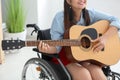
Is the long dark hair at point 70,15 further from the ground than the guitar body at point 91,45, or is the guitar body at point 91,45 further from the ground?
the long dark hair at point 70,15

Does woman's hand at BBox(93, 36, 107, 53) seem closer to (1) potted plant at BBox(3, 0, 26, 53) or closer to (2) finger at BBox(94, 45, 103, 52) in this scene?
(2) finger at BBox(94, 45, 103, 52)

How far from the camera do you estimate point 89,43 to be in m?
1.67

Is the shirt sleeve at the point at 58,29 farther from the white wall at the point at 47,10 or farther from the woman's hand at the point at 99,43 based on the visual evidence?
the white wall at the point at 47,10

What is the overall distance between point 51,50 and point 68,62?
15 cm

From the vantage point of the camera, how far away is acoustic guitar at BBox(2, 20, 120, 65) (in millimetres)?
1598

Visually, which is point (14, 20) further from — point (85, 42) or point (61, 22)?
point (85, 42)

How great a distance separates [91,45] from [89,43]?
0.03 m

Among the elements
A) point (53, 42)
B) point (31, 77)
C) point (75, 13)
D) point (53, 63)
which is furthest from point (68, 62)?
point (31, 77)

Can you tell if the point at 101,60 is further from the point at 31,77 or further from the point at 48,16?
the point at 48,16

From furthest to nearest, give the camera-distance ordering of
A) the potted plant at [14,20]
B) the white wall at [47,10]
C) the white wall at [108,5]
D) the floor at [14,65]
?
the white wall at [47,10]
the white wall at [108,5]
the potted plant at [14,20]
the floor at [14,65]

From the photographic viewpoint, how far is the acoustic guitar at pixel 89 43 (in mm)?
1598

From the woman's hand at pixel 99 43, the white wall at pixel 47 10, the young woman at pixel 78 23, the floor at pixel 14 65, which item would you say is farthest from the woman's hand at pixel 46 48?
the white wall at pixel 47 10

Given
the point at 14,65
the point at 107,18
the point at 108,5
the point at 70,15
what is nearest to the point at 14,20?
the point at 14,65

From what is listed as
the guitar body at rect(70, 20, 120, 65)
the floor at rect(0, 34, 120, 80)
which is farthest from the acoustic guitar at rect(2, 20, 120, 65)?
the floor at rect(0, 34, 120, 80)
